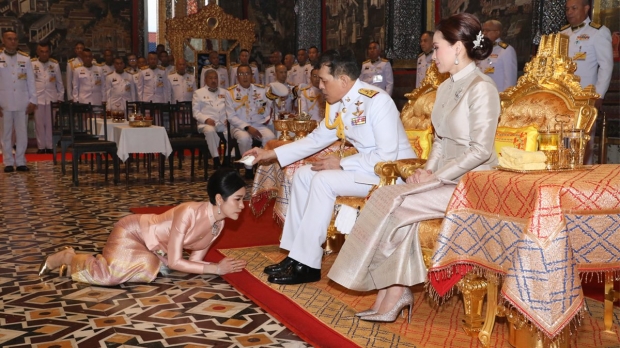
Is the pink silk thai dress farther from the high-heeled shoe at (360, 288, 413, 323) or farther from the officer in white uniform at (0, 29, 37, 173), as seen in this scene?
the officer in white uniform at (0, 29, 37, 173)

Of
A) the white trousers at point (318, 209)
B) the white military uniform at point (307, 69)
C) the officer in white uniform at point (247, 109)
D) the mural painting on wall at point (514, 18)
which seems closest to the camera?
the white trousers at point (318, 209)

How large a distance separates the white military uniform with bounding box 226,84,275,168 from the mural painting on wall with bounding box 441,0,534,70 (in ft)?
9.20

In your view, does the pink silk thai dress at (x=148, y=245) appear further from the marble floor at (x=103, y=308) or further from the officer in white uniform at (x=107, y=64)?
the officer in white uniform at (x=107, y=64)

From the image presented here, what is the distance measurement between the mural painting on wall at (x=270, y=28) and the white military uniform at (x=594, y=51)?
407 inches

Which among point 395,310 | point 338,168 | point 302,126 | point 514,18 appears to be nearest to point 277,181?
point 302,126

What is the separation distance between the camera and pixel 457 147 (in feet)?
10.8

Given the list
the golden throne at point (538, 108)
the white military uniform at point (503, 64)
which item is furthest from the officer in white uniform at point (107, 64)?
the golden throne at point (538, 108)

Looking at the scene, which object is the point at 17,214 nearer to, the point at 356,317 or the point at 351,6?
the point at 356,317

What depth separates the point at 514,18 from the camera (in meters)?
9.00

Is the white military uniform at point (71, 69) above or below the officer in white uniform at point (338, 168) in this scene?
above

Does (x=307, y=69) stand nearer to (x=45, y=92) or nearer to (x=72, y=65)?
(x=72, y=65)

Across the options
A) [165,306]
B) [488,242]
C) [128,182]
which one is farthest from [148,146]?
[488,242]

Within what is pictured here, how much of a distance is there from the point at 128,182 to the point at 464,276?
246 inches

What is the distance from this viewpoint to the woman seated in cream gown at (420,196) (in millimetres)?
3059
